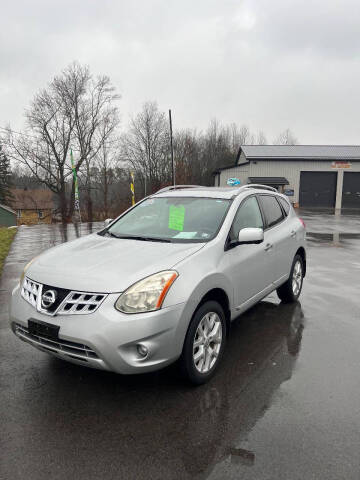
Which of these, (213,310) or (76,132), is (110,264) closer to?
(213,310)

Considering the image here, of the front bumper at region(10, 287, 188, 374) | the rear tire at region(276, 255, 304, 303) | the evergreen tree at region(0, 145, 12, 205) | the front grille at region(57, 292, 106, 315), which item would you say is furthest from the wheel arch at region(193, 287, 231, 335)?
the evergreen tree at region(0, 145, 12, 205)

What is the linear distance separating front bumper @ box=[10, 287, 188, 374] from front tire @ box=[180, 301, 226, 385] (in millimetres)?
165

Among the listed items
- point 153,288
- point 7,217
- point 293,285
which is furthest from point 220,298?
point 7,217

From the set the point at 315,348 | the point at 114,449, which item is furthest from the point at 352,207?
the point at 114,449

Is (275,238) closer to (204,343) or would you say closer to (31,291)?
(204,343)

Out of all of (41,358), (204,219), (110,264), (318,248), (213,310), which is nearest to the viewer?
(110,264)

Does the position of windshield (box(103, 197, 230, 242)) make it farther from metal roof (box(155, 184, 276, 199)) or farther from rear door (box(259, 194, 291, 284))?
rear door (box(259, 194, 291, 284))

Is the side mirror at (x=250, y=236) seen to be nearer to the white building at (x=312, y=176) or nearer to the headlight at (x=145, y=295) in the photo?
the headlight at (x=145, y=295)

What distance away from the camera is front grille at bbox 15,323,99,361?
2676 mm

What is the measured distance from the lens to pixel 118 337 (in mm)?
2609

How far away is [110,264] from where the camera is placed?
9.94 feet

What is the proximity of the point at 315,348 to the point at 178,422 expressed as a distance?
1957 millimetres

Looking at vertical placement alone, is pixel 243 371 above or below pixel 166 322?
below

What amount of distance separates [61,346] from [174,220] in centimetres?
184
